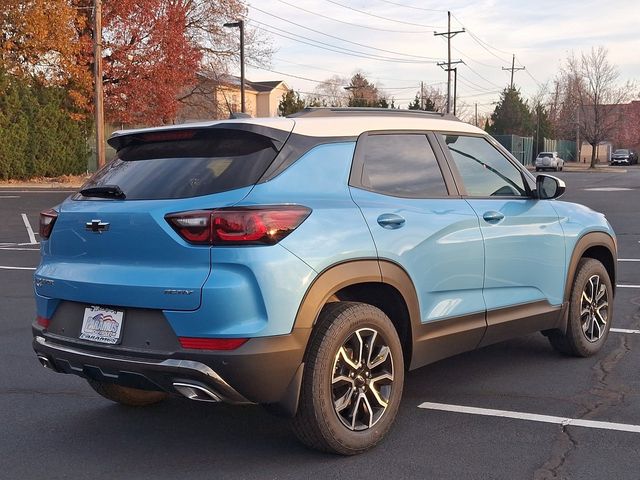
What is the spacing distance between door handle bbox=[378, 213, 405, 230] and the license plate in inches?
57.4

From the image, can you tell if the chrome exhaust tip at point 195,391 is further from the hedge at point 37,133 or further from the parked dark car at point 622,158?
the parked dark car at point 622,158

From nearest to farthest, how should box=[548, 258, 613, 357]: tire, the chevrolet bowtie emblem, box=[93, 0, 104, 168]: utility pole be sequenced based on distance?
the chevrolet bowtie emblem < box=[548, 258, 613, 357]: tire < box=[93, 0, 104, 168]: utility pole

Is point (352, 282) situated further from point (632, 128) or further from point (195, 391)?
point (632, 128)

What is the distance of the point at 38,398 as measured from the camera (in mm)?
5098

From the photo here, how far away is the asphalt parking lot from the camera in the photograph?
3.85m

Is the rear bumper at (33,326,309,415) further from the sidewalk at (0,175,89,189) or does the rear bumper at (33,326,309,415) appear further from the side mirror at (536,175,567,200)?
the sidewalk at (0,175,89,189)

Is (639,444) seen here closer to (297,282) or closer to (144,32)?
(297,282)

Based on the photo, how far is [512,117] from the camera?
7950 centimetres

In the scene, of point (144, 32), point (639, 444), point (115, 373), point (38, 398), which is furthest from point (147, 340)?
point (144, 32)

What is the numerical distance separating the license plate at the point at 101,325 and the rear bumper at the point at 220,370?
0.17 ft

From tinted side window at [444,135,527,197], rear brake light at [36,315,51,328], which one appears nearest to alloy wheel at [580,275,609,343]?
tinted side window at [444,135,527,197]

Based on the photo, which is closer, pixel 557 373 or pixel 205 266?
pixel 205 266

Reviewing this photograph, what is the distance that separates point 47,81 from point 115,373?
32.3 meters

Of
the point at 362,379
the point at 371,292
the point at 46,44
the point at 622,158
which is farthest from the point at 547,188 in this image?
the point at 622,158
